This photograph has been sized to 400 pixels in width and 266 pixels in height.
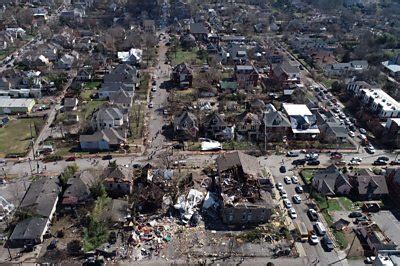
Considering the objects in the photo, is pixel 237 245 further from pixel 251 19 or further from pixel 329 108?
pixel 251 19

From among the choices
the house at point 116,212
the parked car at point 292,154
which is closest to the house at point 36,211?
the house at point 116,212

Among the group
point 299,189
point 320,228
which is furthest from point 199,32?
point 320,228

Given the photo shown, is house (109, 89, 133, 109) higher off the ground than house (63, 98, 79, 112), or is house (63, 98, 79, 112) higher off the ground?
house (109, 89, 133, 109)

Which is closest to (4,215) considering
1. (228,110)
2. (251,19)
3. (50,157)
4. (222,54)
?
(50,157)

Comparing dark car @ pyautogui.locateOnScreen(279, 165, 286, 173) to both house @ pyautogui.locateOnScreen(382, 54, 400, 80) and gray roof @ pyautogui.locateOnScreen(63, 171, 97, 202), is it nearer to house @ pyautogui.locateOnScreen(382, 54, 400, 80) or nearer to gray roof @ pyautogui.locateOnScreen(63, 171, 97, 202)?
gray roof @ pyautogui.locateOnScreen(63, 171, 97, 202)

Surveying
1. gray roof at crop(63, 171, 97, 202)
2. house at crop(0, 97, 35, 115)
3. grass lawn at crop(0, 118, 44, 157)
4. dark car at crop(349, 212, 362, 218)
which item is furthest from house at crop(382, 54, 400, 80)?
house at crop(0, 97, 35, 115)

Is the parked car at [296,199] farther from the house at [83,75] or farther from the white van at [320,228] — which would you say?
the house at [83,75]
